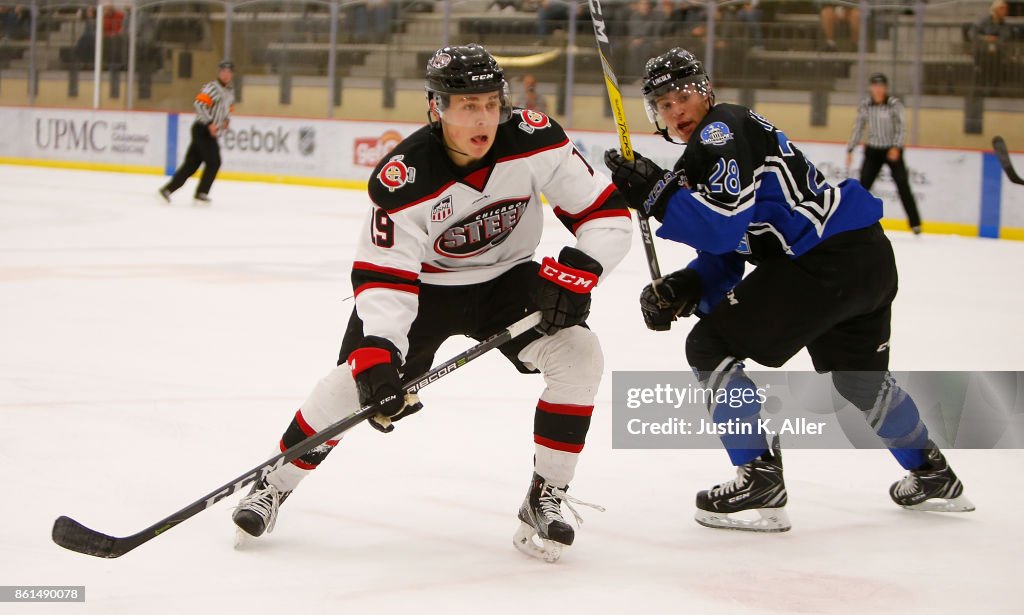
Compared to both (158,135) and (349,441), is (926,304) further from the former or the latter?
(158,135)

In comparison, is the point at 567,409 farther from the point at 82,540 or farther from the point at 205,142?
the point at 205,142

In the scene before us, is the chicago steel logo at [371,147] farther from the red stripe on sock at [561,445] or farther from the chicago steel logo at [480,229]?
the red stripe on sock at [561,445]

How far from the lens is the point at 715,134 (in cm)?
267

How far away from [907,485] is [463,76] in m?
1.54

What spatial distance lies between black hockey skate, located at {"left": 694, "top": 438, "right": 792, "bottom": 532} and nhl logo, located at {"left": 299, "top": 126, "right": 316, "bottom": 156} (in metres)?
11.2

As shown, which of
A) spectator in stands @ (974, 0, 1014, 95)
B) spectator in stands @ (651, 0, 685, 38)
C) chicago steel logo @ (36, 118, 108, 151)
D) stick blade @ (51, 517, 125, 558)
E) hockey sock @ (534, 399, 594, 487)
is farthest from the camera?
chicago steel logo @ (36, 118, 108, 151)

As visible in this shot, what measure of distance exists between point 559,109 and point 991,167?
4.78 metres

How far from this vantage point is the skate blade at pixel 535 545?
2.54m

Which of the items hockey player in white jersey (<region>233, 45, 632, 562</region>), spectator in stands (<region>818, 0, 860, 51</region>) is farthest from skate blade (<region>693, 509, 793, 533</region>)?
spectator in stands (<region>818, 0, 860, 51</region>)

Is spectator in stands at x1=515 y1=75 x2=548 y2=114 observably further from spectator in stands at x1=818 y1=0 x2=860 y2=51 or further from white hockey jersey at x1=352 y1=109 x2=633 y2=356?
white hockey jersey at x1=352 y1=109 x2=633 y2=356

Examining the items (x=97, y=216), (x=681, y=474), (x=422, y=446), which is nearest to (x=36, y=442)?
(x=422, y=446)

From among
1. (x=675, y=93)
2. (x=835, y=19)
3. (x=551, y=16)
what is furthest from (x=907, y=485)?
(x=551, y=16)

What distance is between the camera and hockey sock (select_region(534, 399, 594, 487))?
103 inches

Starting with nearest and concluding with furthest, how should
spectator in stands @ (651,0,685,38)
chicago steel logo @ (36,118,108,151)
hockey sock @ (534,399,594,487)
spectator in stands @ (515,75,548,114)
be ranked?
hockey sock @ (534,399,594,487) < spectator in stands @ (651,0,685,38) < spectator in stands @ (515,75,548,114) < chicago steel logo @ (36,118,108,151)
